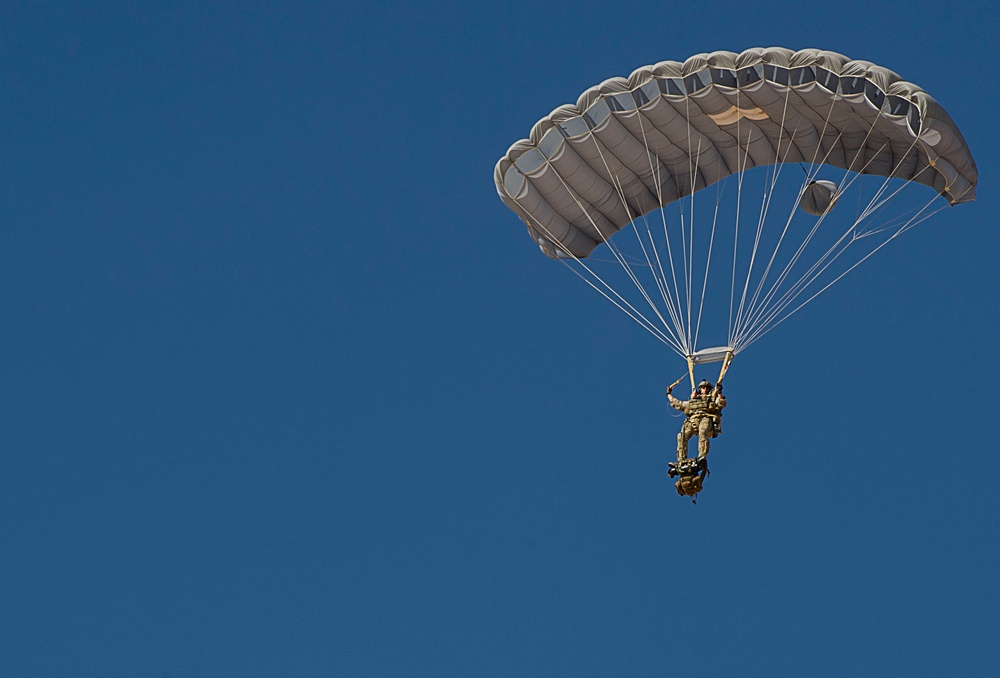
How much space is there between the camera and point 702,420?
109 feet

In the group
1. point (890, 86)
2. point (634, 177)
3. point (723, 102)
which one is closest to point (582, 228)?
point (634, 177)

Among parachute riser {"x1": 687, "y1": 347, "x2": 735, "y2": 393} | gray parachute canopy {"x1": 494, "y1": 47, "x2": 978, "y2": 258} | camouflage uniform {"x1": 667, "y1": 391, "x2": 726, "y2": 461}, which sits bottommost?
camouflage uniform {"x1": 667, "y1": 391, "x2": 726, "y2": 461}

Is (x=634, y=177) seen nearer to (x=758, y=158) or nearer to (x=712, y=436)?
(x=758, y=158)

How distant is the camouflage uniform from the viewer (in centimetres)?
3312

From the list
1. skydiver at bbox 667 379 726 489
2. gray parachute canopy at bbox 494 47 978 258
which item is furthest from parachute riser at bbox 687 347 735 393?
gray parachute canopy at bbox 494 47 978 258

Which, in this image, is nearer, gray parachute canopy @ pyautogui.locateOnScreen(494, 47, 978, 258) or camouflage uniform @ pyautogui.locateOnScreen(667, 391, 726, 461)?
gray parachute canopy @ pyautogui.locateOnScreen(494, 47, 978, 258)

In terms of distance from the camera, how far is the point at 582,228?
36.3m

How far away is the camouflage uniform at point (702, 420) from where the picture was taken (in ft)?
109

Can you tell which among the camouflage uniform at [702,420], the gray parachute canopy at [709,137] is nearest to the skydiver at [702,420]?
the camouflage uniform at [702,420]

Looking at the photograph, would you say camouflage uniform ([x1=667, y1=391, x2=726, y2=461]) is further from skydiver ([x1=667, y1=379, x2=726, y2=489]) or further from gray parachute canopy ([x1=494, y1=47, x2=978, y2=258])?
gray parachute canopy ([x1=494, y1=47, x2=978, y2=258])

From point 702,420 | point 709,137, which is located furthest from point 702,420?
point 709,137

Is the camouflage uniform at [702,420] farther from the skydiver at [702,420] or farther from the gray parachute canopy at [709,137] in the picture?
the gray parachute canopy at [709,137]

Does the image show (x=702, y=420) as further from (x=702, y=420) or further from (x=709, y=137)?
(x=709, y=137)

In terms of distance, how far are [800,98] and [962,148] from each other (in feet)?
7.56
